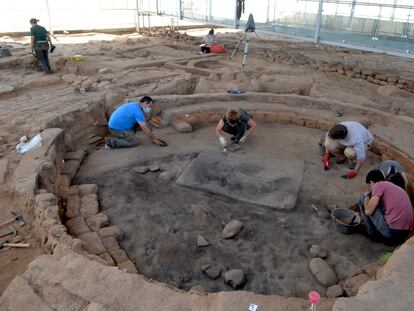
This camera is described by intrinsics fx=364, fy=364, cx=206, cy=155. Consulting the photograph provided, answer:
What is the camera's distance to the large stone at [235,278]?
3525 millimetres

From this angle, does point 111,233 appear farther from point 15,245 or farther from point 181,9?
point 181,9

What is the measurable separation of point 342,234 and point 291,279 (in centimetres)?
98

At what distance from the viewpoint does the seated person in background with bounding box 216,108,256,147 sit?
227 inches

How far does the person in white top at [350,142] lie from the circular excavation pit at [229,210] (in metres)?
0.19

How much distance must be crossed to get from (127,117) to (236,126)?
6.02ft

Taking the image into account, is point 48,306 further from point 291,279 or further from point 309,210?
point 309,210

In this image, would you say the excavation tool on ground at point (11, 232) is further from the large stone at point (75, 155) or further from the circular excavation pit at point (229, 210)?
the large stone at point (75, 155)

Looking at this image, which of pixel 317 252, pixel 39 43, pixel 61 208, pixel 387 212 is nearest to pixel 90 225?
pixel 61 208

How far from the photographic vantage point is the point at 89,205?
4.55m

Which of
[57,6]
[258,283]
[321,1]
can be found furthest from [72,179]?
[57,6]

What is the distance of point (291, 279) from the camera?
11.8ft

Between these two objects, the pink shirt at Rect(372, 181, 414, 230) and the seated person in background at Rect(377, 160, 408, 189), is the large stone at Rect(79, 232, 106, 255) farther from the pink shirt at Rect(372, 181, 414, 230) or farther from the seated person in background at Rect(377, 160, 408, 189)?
the seated person in background at Rect(377, 160, 408, 189)

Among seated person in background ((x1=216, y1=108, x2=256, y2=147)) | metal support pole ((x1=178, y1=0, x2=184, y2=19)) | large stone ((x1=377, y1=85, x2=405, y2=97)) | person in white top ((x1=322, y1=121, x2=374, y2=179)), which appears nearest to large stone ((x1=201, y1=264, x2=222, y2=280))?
person in white top ((x1=322, y1=121, x2=374, y2=179))

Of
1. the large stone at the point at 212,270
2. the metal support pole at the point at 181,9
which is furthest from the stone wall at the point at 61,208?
the metal support pole at the point at 181,9
